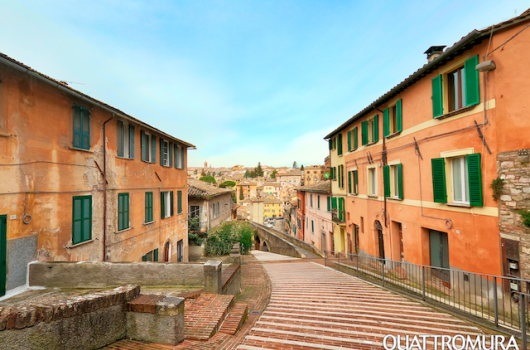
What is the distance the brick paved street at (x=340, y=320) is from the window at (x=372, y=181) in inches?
251

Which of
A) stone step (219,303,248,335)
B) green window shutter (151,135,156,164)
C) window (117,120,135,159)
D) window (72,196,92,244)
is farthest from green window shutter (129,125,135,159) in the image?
stone step (219,303,248,335)

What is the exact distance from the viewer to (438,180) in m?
9.05

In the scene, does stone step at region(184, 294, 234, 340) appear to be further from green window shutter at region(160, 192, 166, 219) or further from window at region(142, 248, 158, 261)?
green window shutter at region(160, 192, 166, 219)

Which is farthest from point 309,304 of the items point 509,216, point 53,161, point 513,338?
point 53,161

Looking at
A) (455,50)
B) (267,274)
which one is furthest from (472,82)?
(267,274)

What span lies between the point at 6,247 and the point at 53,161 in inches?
98.2

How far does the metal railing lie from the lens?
5.82 m

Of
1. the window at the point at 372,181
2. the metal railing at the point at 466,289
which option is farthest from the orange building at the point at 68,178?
the window at the point at 372,181

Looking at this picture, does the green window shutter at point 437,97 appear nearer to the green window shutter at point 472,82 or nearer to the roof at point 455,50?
the roof at point 455,50

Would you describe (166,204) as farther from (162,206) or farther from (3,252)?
(3,252)

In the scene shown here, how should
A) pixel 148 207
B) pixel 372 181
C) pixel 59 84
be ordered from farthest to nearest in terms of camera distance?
1. pixel 372 181
2. pixel 148 207
3. pixel 59 84

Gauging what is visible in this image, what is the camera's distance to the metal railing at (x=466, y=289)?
5816mm

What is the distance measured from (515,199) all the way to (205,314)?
8.40m

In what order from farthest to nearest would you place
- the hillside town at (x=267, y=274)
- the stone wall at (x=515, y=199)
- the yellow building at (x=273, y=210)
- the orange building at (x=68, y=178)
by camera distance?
the yellow building at (x=273, y=210), the stone wall at (x=515, y=199), the orange building at (x=68, y=178), the hillside town at (x=267, y=274)
